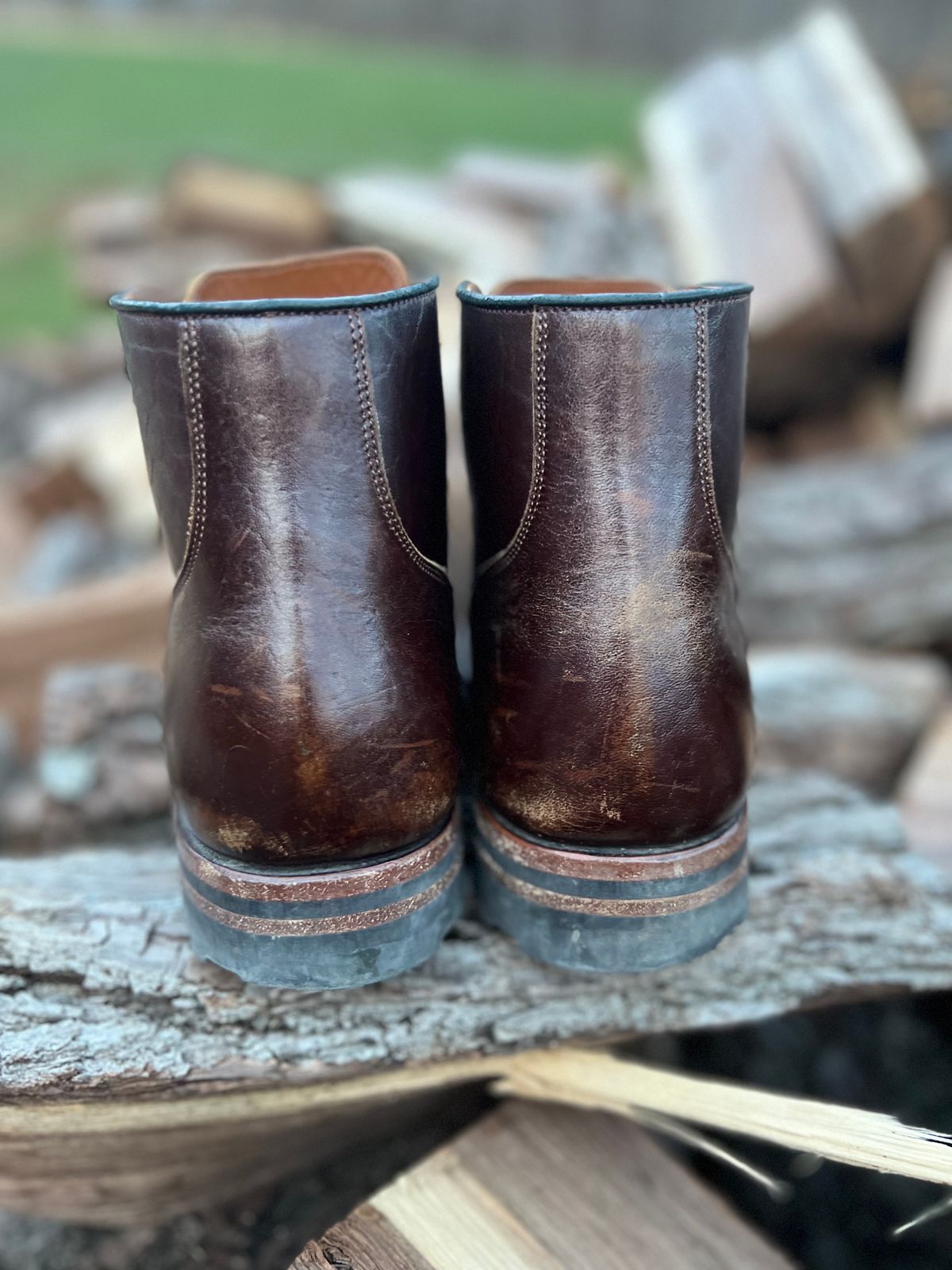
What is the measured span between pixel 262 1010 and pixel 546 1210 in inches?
16.2

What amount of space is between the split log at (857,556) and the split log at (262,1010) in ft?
3.31

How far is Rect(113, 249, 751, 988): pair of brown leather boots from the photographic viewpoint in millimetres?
945

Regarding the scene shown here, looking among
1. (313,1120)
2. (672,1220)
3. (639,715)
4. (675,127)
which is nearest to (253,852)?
(639,715)

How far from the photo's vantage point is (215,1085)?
3.44 feet

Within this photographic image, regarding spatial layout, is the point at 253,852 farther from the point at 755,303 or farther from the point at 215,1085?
the point at 755,303

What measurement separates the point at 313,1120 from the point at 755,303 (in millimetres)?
2246

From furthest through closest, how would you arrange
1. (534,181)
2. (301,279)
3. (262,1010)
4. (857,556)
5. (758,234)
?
(534,181) → (758,234) → (857,556) → (301,279) → (262,1010)

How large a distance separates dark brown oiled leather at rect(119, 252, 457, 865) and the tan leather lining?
0.25 meters

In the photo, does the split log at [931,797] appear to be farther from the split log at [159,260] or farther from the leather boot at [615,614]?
the split log at [159,260]

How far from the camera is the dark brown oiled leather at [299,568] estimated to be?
923 mm

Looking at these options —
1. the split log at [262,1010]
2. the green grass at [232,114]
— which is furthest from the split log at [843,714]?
the green grass at [232,114]

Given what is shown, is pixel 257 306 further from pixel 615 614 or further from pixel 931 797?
pixel 931 797

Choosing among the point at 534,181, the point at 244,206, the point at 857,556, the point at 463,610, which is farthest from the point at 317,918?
the point at 534,181

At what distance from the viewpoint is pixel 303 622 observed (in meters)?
0.96
